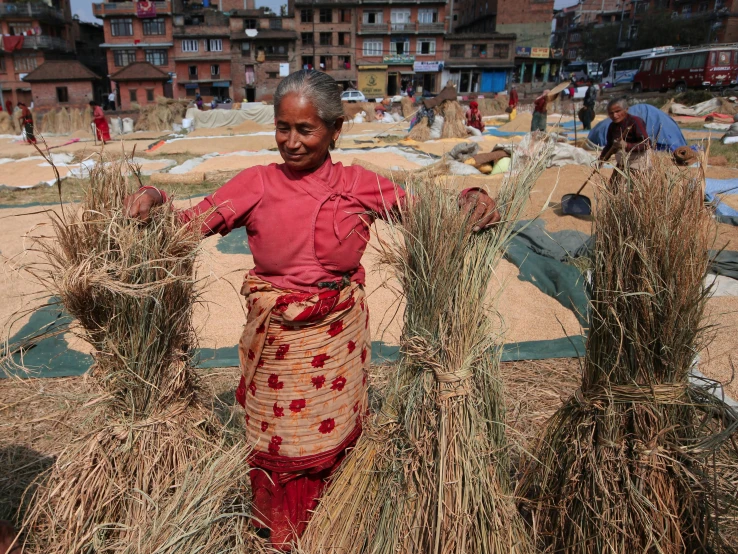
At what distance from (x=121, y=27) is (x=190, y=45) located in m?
4.81

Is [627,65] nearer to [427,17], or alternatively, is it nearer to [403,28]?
[427,17]

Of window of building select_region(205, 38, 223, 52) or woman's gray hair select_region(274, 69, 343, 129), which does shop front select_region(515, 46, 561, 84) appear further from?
woman's gray hair select_region(274, 69, 343, 129)

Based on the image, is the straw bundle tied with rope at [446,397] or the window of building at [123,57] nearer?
the straw bundle tied with rope at [446,397]

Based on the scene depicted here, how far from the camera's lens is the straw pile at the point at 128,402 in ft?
4.56

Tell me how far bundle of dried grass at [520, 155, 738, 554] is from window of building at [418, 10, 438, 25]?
1674 inches

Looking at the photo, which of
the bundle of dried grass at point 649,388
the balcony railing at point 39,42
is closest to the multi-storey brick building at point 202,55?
the balcony railing at point 39,42

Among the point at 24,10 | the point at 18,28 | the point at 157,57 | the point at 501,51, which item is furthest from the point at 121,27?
the point at 501,51

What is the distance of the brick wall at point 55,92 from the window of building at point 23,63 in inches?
317

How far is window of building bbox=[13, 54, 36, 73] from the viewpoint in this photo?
3481 cm

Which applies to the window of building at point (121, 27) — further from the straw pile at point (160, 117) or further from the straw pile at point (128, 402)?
the straw pile at point (128, 402)

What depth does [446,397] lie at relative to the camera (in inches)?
55.3

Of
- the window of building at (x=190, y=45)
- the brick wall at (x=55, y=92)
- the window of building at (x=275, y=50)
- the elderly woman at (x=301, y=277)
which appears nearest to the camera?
the elderly woman at (x=301, y=277)

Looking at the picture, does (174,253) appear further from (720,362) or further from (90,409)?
(720,362)

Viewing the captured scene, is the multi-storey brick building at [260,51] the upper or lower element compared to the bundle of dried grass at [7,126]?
upper
